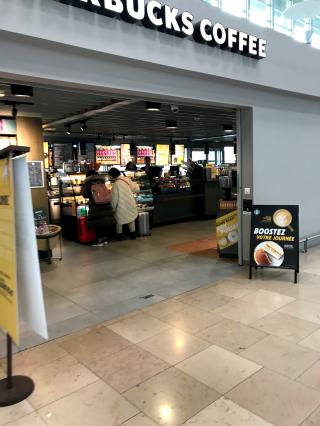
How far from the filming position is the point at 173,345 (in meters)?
3.39

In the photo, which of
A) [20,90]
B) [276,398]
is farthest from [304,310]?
[20,90]

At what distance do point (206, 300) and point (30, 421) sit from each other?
8.26ft

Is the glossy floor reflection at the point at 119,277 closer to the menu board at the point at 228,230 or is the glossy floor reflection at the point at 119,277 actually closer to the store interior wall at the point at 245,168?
the menu board at the point at 228,230

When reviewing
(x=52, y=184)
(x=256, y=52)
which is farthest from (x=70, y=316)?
(x=52, y=184)

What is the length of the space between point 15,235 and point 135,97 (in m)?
2.64

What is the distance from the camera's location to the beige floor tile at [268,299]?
4.25m

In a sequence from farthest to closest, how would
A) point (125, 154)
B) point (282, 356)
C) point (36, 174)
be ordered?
point (125, 154), point (36, 174), point (282, 356)

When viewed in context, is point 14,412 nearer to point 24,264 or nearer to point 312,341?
point 24,264

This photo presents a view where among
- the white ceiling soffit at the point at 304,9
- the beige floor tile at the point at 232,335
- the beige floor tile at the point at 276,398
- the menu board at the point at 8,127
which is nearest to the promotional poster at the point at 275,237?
the beige floor tile at the point at 232,335

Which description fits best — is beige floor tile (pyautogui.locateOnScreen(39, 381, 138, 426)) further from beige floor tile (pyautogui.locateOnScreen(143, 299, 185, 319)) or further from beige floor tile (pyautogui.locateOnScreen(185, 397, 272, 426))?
beige floor tile (pyautogui.locateOnScreen(143, 299, 185, 319))

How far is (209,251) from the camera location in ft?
22.8

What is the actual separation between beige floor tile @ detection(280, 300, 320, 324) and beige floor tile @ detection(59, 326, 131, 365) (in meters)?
1.87

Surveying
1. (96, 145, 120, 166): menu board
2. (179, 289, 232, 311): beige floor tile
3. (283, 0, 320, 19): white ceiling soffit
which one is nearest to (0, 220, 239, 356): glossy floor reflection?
(179, 289, 232, 311): beige floor tile

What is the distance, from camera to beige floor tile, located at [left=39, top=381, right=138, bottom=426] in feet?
7.91
